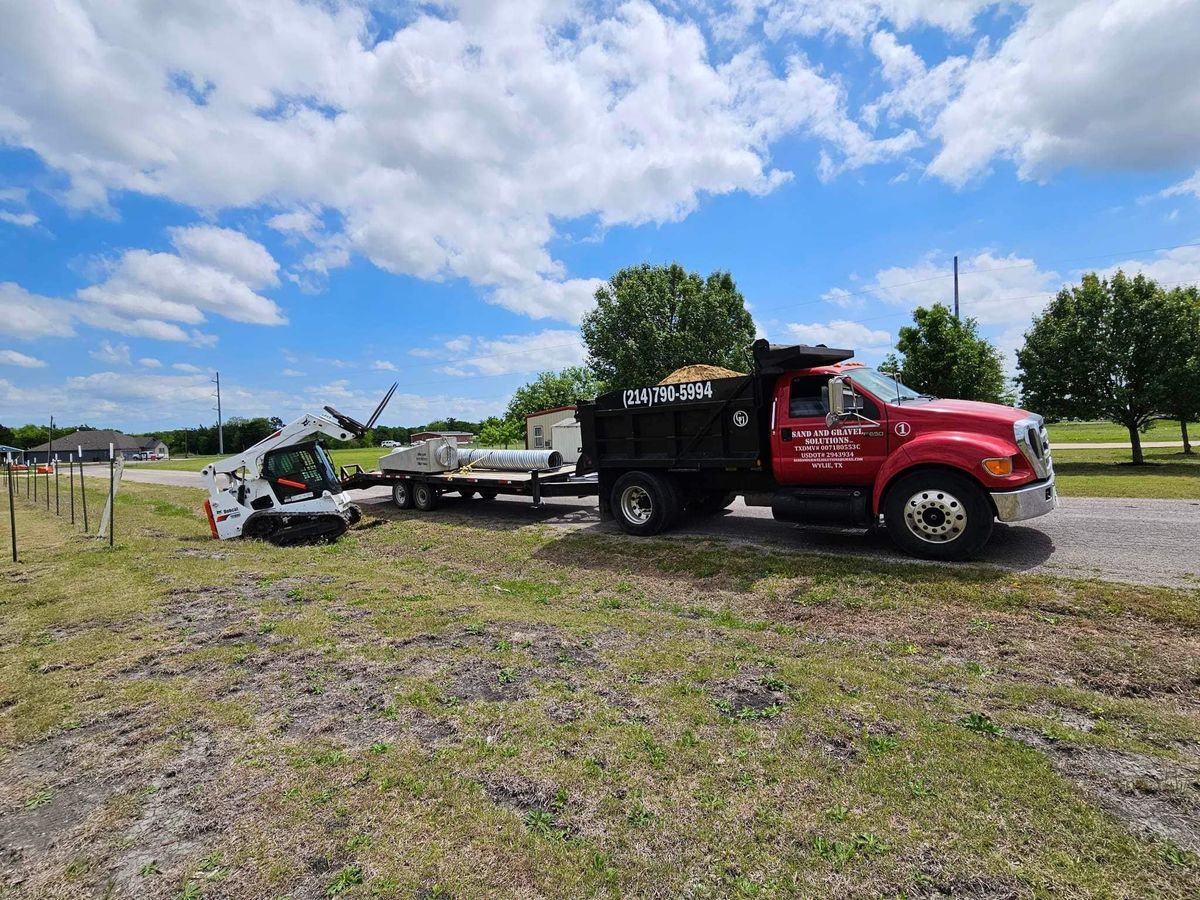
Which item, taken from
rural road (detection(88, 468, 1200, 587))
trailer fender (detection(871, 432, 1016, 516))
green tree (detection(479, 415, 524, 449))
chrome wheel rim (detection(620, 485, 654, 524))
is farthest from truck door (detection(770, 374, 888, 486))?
green tree (detection(479, 415, 524, 449))

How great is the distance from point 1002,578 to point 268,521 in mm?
11432

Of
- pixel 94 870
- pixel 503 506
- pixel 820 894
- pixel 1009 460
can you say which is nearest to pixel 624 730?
pixel 820 894

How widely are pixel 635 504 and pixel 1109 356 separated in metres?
20.3

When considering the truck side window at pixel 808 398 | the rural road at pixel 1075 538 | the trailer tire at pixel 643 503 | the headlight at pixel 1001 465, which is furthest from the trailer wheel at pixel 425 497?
the headlight at pixel 1001 465

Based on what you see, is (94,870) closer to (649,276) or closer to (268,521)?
(268,521)

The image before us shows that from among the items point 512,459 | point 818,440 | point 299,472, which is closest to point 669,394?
point 818,440

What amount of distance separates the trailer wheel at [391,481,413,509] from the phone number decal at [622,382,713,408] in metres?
6.85

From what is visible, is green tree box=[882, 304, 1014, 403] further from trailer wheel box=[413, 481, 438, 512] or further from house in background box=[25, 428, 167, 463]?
house in background box=[25, 428, 167, 463]

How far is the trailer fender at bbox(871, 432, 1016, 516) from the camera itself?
6.37 meters

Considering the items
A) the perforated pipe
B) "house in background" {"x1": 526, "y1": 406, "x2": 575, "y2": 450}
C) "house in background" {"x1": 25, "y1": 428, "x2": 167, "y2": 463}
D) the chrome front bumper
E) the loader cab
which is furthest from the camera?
"house in background" {"x1": 25, "y1": 428, "x2": 167, "y2": 463}

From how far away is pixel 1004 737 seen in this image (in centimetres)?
311

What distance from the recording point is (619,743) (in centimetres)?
316

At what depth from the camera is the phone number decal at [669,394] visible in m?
8.65

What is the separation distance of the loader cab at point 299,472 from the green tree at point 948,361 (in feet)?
70.0
